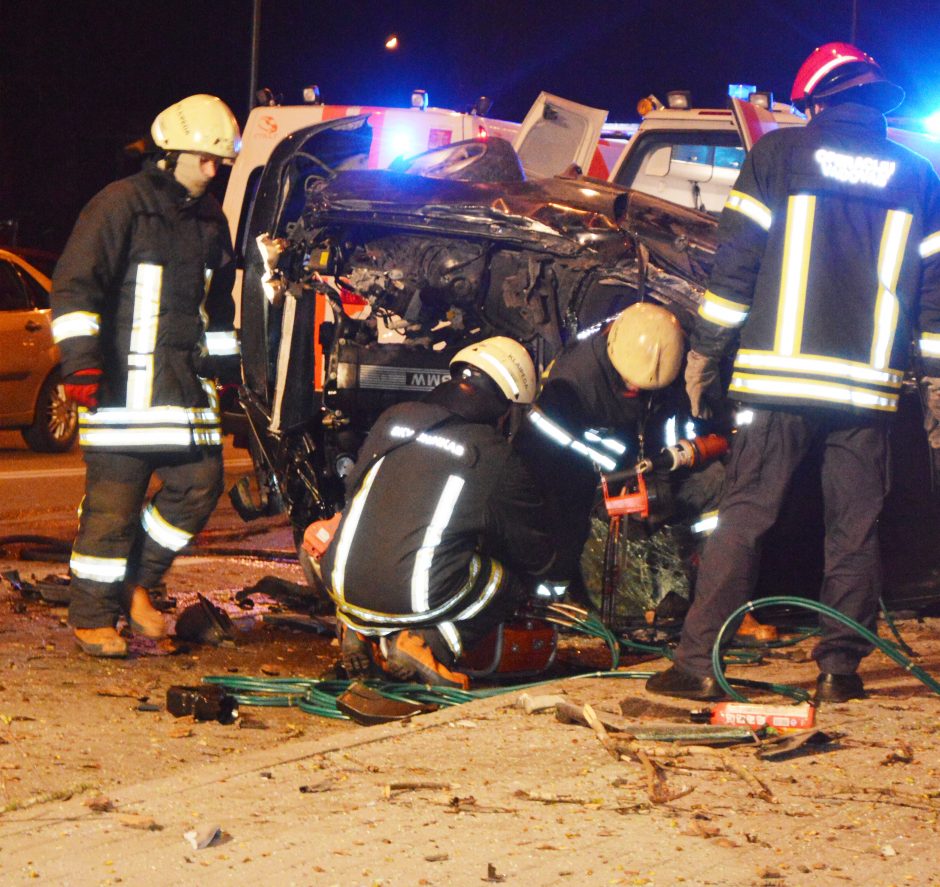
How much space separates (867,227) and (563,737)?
6.06ft

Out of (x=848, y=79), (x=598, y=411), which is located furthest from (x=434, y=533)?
(x=848, y=79)

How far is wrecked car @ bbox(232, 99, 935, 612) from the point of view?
6.19m

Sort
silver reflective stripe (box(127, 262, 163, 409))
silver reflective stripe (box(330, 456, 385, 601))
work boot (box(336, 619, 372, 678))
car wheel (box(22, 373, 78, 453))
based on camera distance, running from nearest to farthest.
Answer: silver reflective stripe (box(330, 456, 385, 601)) → work boot (box(336, 619, 372, 678)) → silver reflective stripe (box(127, 262, 163, 409)) → car wheel (box(22, 373, 78, 453))

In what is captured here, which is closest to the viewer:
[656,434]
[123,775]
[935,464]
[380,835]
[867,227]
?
[380,835]

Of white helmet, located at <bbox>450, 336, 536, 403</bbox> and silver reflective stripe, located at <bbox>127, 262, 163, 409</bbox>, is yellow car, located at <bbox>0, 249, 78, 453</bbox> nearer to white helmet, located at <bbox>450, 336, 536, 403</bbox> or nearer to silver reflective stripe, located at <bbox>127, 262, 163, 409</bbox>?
silver reflective stripe, located at <bbox>127, 262, 163, 409</bbox>

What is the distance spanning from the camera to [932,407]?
4879 millimetres

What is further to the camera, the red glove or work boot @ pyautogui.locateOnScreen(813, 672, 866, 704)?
the red glove

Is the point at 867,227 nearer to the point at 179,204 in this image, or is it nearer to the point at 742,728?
the point at 742,728

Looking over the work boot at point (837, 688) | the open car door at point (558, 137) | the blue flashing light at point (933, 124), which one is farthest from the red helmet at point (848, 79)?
the open car door at point (558, 137)

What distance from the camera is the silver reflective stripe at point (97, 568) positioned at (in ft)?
18.1

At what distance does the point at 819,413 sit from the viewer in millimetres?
4711

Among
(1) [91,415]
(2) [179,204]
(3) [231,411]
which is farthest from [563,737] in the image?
(3) [231,411]

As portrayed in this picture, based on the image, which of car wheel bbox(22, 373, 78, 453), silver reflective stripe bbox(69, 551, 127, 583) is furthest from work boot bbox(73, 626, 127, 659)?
car wheel bbox(22, 373, 78, 453)

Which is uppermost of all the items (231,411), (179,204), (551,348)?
(179,204)
